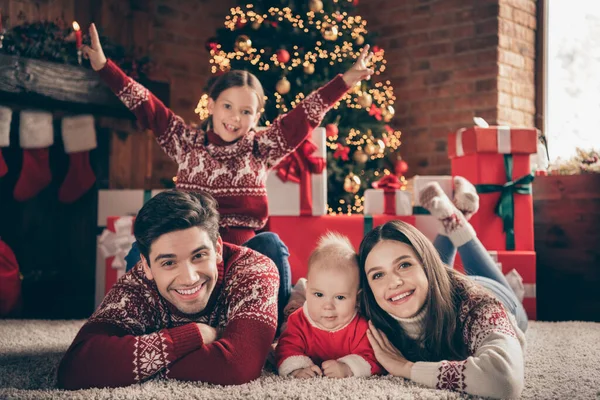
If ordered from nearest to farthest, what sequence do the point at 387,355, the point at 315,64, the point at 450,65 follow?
the point at 387,355
the point at 315,64
the point at 450,65

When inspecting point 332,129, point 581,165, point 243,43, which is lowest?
point 581,165

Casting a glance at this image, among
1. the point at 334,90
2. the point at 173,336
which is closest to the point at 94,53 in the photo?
the point at 334,90

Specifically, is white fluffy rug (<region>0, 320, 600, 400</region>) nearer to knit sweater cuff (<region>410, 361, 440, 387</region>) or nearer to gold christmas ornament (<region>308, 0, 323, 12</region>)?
knit sweater cuff (<region>410, 361, 440, 387</region>)

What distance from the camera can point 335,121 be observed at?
3412 millimetres

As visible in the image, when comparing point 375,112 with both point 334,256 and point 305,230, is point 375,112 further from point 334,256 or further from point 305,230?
point 334,256

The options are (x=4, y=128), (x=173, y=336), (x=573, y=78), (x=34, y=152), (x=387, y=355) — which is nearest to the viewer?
(x=173, y=336)

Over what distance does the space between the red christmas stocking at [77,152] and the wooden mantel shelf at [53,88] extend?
9 cm

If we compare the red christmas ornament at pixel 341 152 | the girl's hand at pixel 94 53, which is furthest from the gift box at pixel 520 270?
the girl's hand at pixel 94 53

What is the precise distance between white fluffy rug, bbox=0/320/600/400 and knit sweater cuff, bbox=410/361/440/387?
2cm

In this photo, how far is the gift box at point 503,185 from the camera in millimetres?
2627

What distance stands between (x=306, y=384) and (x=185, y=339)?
0.27m

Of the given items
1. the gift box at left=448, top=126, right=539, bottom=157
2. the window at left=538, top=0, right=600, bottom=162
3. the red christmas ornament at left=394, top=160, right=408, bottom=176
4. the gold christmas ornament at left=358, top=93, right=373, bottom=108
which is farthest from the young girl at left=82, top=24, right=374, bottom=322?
the window at left=538, top=0, right=600, bottom=162

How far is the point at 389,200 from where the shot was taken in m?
2.62

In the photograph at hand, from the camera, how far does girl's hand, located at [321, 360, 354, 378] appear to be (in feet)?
4.59
